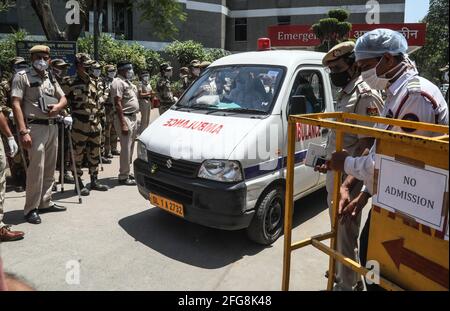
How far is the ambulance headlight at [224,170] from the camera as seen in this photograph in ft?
12.4

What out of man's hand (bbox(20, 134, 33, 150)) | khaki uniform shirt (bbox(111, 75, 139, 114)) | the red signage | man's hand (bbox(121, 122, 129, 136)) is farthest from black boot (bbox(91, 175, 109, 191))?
the red signage

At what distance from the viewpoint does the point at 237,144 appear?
384cm

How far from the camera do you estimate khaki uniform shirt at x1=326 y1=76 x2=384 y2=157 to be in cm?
337

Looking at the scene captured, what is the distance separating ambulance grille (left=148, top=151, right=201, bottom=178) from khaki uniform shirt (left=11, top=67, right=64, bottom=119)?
61.2 inches

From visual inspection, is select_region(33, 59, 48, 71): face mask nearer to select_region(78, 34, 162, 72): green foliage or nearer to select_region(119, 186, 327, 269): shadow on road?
select_region(119, 186, 327, 269): shadow on road

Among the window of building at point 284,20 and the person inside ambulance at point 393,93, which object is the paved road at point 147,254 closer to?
the person inside ambulance at point 393,93

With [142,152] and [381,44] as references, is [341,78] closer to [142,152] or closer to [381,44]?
[381,44]

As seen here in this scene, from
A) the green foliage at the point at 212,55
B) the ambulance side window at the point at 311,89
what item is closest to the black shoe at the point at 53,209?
the ambulance side window at the point at 311,89

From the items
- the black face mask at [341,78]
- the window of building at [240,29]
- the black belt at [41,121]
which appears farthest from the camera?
the window of building at [240,29]

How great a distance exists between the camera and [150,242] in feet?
13.9

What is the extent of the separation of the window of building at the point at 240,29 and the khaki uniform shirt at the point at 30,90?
32928mm

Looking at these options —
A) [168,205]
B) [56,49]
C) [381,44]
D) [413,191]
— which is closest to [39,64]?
[168,205]
